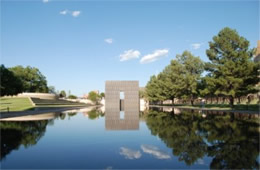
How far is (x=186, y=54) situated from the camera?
46969mm

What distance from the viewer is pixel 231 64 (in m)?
28.7

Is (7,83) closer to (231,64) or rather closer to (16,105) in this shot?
(16,105)

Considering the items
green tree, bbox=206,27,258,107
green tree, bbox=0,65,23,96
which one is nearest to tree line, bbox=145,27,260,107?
green tree, bbox=206,27,258,107

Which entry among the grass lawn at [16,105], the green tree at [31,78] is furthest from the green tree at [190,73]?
the green tree at [31,78]

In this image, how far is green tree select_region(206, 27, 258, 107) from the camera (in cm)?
2806

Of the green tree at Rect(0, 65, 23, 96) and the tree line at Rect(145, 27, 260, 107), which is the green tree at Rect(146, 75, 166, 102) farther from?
the green tree at Rect(0, 65, 23, 96)

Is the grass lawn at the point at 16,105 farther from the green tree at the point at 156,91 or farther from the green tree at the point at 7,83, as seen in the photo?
the green tree at the point at 156,91

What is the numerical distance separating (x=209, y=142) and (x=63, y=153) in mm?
5600

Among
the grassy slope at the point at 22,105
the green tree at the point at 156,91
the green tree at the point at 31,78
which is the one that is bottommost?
the grassy slope at the point at 22,105

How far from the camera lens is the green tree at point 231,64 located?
28.1 meters

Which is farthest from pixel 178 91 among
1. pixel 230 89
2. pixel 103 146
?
pixel 103 146

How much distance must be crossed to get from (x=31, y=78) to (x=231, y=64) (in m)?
85.4

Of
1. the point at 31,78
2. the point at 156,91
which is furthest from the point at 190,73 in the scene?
the point at 31,78

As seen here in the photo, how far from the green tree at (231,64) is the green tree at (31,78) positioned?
259ft
